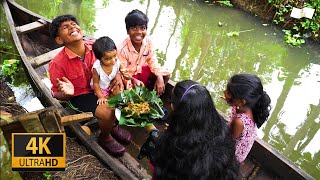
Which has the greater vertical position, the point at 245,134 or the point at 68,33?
the point at 68,33

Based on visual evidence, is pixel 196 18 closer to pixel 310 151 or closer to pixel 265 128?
pixel 265 128

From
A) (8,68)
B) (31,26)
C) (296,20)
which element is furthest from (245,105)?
(296,20)

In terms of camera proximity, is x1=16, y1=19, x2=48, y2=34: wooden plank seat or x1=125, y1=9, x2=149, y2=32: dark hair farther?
x1=16, y1=19, x2=48, y2=34: wooden plank seat

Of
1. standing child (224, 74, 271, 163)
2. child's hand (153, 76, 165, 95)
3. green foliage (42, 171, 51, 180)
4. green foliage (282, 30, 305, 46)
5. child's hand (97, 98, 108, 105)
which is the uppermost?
green foliage (282, 30, 305, 46)

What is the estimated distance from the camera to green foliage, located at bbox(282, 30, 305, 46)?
22.5 feet

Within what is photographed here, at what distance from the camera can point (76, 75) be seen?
3.15 metres

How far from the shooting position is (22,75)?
508 cm

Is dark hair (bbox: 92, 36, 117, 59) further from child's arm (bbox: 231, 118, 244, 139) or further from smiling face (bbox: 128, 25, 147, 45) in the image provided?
child's arm (bbox: 231, 118, 244, 139)

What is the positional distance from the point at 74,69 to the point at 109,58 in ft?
1.53


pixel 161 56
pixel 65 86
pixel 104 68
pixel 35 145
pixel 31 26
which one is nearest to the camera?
pixel 35 145

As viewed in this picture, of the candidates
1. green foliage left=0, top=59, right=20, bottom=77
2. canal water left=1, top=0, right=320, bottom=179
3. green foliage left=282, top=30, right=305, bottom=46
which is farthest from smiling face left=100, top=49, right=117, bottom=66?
green foliage left=282, top=30, right=305, bottom=46

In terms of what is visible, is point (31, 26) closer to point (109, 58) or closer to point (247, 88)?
point (109, 58)

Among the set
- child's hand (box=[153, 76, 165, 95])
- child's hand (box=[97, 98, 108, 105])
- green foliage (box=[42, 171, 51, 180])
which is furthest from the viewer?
child's hand (box=[153, 76, 165, 95])

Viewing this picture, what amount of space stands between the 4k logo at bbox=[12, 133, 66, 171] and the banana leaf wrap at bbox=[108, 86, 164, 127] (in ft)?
2.27
